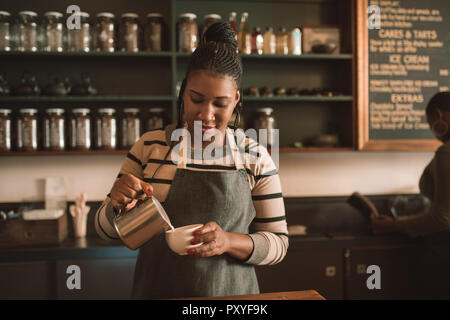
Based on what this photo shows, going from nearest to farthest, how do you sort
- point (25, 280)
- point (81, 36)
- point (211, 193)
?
point (211, 193) → point (25, 280) → point (81, 36)

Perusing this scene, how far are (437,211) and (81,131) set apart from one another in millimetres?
1895

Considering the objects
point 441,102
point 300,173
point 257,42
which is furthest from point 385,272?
point 257,42

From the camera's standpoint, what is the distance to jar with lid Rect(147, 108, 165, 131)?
2.14 meters

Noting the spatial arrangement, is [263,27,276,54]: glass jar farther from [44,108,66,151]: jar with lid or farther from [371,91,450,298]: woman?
[44,108,66,151]: jar with lid

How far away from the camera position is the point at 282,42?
230cm

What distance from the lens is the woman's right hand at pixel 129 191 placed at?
0.96 meters

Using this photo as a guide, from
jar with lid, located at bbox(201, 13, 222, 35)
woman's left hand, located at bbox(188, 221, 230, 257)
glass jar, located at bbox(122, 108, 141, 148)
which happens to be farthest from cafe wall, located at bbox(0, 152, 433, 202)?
woman's left hand, located at bbox(188, 221, 230, 257)

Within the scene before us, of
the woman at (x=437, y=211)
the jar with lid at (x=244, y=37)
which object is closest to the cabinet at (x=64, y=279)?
the jar with lid at (x=244, y=37)

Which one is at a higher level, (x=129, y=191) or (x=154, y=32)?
(x=154, y=32)

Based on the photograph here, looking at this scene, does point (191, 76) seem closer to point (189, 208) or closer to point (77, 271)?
point (189, 208)

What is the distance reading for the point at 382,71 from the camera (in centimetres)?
228

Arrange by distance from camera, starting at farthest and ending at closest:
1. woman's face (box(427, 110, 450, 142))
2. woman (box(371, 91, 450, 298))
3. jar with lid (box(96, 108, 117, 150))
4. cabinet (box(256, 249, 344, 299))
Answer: jar with lid (box(96, 108, 117, 150)), cabinet (box(256, 249, 344, 299)), woman's face (box(427, 110, 450, 142)), woman (box(371, 91, 450, 298))

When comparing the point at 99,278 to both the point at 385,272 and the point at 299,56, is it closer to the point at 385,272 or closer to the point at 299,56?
the point at 385,272

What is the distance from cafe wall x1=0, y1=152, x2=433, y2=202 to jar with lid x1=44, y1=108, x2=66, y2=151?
12.9 inches
